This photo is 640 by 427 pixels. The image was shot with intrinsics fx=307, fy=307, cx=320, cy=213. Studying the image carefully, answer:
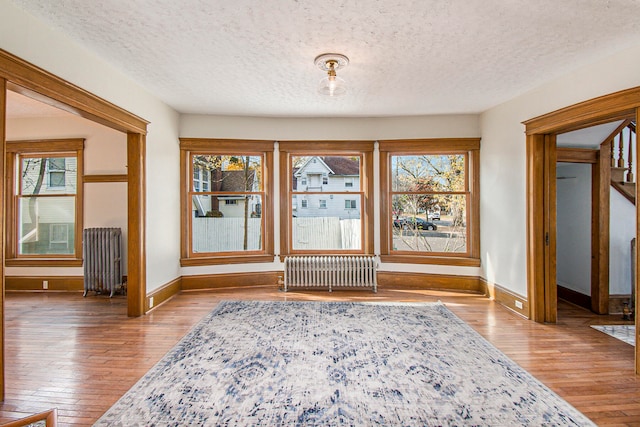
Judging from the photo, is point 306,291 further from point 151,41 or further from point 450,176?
point 151,41

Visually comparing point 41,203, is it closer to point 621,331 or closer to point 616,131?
point 621,331

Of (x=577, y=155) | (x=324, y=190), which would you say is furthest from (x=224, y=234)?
(x=577, y=155)

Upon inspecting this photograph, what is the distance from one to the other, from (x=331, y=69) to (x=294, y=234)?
9.81ft

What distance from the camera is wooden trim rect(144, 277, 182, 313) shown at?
414cm

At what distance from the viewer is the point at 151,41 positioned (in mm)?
2803

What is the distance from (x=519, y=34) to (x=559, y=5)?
15.3 inches

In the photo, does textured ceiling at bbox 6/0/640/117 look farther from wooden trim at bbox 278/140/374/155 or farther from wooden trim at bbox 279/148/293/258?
wooden trim at bbox 279/148/293/258

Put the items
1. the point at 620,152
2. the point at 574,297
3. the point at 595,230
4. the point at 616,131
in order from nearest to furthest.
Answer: the point at 616,131
the point at 595,230
the point at 620,152
the point at 574,297

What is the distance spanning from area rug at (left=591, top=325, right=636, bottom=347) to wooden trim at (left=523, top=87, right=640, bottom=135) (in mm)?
2326

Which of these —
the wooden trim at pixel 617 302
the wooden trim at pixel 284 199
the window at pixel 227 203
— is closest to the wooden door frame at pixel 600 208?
the wooden trim at pixel 617 302

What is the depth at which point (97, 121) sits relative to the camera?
11.3 ft

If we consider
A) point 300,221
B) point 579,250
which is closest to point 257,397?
point 300,221

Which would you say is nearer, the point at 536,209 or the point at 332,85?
the point at 332,85

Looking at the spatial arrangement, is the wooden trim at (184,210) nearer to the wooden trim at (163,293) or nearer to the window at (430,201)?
the wooden trim at (163,293)
